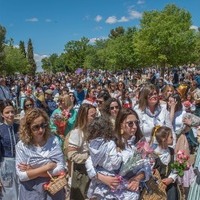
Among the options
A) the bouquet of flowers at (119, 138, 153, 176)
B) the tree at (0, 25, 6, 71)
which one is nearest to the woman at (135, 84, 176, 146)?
the bouquet of flowers at (119, 138, 153, 176)

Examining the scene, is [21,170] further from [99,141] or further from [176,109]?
[176,109]

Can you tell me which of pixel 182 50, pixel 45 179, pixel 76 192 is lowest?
pixel 76 192

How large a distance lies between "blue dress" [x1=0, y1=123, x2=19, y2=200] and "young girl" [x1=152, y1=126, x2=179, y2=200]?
165 centimetres

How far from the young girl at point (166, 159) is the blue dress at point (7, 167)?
1.65 m

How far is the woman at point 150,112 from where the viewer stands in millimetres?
5480

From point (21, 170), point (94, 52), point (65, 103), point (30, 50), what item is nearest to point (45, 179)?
point (21, 170)

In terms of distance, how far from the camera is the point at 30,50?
13038 centimetres

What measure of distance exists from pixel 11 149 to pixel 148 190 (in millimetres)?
1683

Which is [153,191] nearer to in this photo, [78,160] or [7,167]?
[78,160]

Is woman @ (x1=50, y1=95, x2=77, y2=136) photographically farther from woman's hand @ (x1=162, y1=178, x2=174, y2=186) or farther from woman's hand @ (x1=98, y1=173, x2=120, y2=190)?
woman's hand @ (x1=98, y1=173, x2=120, y2=190)

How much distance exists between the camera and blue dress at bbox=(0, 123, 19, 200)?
→ 4.45 m

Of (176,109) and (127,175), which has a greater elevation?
(176,109)

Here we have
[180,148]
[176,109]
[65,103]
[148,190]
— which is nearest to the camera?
[148,190]

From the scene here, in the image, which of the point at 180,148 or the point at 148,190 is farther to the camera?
the point at 180,148
